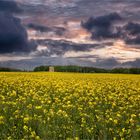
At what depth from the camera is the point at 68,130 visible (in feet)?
40.8

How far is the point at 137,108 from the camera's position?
16.5 metres

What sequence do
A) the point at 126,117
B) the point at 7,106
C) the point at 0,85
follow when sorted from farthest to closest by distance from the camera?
the point at 0,85 → the point at 7,106 → the point at 126,117

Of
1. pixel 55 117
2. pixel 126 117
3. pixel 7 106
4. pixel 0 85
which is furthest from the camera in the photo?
pixel 0 85

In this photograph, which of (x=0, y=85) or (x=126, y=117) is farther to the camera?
(x=0, y=85)

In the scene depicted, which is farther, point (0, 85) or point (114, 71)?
point (114, 71)

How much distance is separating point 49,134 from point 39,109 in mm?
3406

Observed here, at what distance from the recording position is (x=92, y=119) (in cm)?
1376

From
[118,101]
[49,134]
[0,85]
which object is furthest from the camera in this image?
[0,85]

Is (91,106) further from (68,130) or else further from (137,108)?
(68,130)

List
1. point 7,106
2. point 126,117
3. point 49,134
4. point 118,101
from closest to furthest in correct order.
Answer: point 49,134 < point 126,117 < point 7,106 < point 118,101

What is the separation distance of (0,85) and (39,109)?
10.5 m

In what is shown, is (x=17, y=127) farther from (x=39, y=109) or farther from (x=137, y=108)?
(x=137, y=108)

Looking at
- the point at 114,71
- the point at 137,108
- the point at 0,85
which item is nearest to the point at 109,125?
the point at 137,108

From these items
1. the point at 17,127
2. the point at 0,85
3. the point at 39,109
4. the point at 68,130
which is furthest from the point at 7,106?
the point at 0,85
